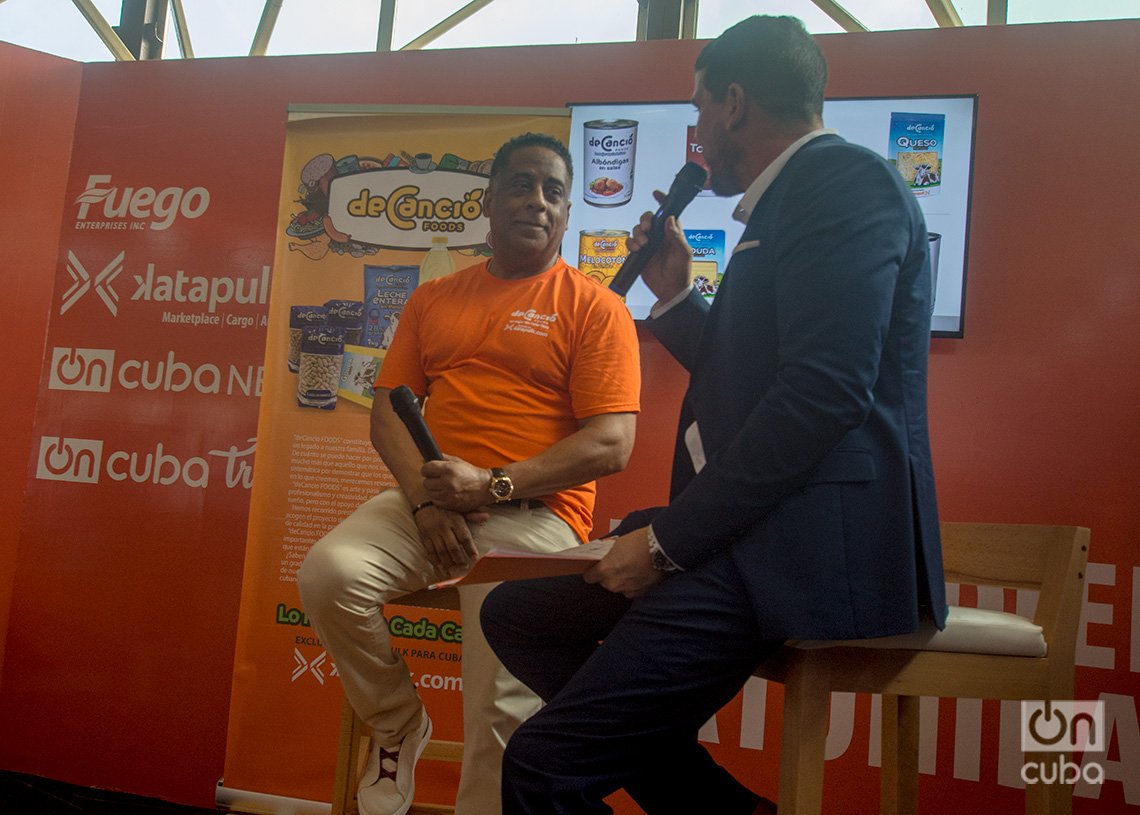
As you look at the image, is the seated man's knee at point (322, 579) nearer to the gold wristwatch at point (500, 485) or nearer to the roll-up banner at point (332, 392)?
the gold wristwatch at point (500, 485)

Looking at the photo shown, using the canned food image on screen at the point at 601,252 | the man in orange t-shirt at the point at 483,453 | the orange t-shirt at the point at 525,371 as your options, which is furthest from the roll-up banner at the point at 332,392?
the orange t-shirt at the point at 525,371

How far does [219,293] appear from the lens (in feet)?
10.6

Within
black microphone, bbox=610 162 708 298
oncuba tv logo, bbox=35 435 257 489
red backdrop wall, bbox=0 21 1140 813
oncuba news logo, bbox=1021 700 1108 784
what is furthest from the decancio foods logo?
oncuba news logo, bbox=1021 700 1108 784

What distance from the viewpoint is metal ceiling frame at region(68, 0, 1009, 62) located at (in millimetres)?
3793

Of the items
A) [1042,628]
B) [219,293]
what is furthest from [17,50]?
[1042,628]

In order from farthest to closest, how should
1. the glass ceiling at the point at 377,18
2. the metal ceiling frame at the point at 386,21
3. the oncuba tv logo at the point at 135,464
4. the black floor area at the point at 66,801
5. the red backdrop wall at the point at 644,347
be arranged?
the glass ceiling at the point at 377,18
the metal ceiling frame at the point at 386,21
the oncuba tv logo at the point at 135,464
the black floor area at the point at 66,801
the red backdrop wall at the point at 644,347

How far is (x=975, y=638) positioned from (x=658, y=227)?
0.84 meters

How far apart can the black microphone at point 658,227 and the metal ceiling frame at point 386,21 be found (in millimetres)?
2276

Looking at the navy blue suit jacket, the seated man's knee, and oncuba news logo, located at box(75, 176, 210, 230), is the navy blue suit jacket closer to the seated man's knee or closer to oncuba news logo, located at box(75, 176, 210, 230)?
the seated man's knee

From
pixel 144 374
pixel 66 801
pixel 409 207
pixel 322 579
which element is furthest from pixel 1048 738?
pixel 144 374

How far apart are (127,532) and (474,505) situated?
1.78 metres

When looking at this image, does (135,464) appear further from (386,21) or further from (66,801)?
(386,21)

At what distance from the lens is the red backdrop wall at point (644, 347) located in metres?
2.65

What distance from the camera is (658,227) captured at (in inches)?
66.7
